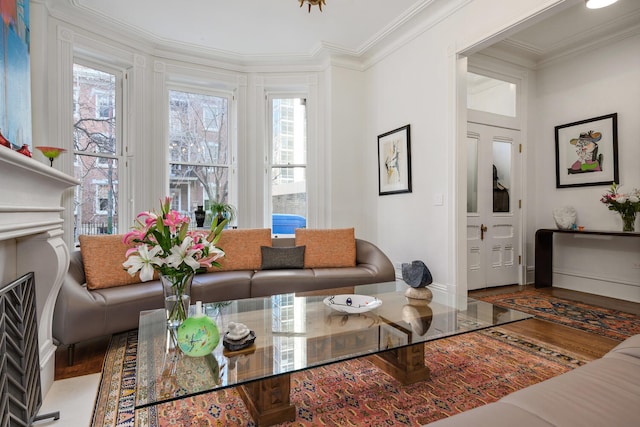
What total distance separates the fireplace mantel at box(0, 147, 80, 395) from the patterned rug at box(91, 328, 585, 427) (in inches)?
18.1

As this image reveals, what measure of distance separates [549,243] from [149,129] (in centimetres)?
528

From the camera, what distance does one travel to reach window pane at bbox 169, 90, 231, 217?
14.4 feet

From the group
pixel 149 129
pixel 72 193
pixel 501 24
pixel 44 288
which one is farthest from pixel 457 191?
pixel 72 193

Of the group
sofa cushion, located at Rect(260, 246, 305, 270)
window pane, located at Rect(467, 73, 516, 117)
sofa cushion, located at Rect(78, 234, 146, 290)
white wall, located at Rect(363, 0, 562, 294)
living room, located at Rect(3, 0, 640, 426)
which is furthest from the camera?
window pane, located at Rect(467, 73, 516, 117)

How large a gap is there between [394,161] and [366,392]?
298 cm

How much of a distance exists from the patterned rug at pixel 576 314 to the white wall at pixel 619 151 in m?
0.69

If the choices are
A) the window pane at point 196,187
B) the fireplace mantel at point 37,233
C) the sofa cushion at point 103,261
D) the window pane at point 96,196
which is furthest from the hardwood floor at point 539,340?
the window pane at point 196,187

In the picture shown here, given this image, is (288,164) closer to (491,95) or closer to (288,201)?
(288,201)

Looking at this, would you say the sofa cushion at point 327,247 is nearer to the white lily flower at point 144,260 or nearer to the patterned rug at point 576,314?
the patterned rug at point 576,314

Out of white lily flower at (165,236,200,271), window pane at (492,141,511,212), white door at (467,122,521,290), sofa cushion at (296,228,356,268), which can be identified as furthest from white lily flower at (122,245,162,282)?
window pane at (492,141,511,212)

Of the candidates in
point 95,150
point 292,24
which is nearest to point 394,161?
point 292,24

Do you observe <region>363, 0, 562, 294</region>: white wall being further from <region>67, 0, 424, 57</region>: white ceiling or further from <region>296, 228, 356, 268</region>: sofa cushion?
<region>296, 228, 356, 268</region>: sofa cushion

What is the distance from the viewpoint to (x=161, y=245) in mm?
1481

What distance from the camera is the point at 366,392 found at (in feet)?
5.96
